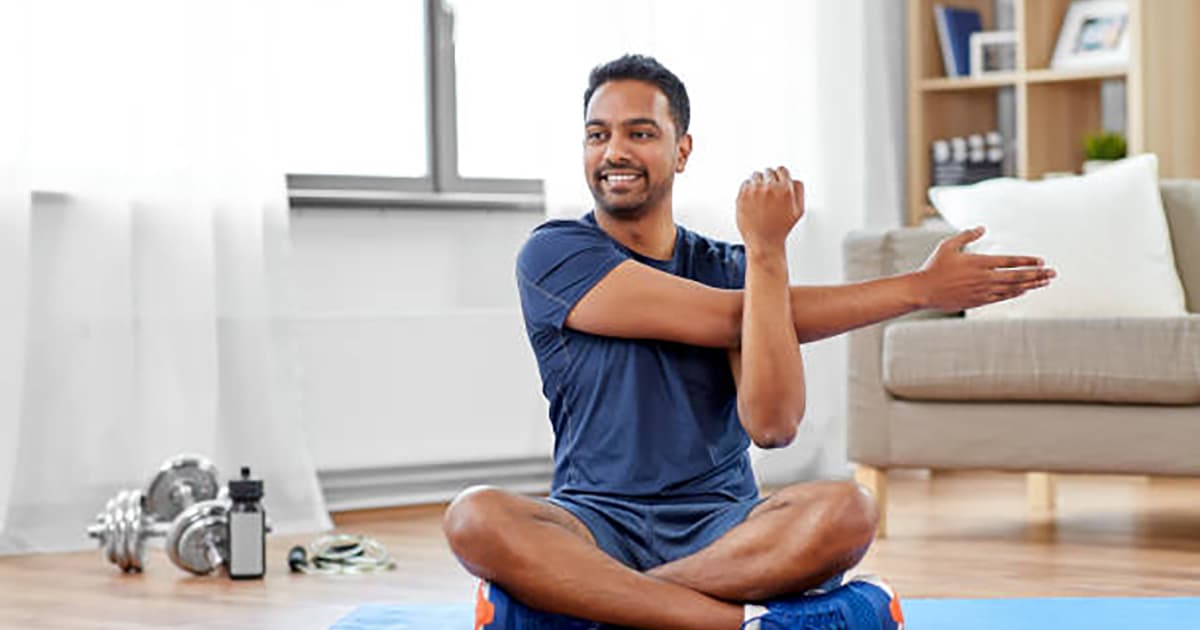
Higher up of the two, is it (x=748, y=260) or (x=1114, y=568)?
(x=748, y=260)

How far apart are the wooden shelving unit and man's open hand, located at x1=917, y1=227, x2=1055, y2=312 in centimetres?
284

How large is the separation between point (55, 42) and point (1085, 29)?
2702 mm

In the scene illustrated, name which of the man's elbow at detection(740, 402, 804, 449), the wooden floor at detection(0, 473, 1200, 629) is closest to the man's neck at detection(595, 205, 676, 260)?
the man's elbow at detection(740, 402, 804, 449)

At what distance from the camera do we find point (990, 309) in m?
3.81

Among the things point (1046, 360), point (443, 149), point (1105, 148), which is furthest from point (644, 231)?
point (1105, 148)

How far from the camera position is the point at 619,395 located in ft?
7.57

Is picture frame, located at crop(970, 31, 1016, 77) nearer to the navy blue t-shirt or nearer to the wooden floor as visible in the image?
the wooden floor

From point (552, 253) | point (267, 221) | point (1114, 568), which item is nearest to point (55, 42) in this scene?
point (267, 221)

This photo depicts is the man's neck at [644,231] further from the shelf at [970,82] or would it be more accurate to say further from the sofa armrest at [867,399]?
the shelf at [970,82]

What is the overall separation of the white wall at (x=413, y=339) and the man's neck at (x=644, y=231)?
74.9 inches

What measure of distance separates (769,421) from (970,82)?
10.8 feet

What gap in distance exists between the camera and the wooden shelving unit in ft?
16.3

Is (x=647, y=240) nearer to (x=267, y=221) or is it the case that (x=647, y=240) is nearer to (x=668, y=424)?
(x=668, y=424)

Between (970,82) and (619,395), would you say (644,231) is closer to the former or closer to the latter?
(619,395)
